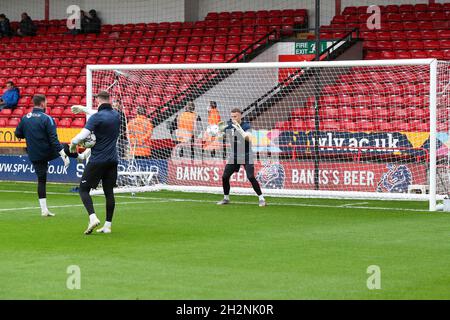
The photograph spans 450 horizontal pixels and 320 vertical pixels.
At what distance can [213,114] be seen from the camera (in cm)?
2391

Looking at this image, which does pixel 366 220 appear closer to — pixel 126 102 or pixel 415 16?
pixel 126 102

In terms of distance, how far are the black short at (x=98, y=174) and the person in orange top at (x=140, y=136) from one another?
8.93 metres

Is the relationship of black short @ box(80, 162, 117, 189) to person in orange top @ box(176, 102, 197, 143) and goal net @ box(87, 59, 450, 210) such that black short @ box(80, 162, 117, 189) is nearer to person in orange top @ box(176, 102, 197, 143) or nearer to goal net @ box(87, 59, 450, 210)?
goal net @ box(87, 59, 450, 210)

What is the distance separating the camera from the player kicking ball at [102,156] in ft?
45.9

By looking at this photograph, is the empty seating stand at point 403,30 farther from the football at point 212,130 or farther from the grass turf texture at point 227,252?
the grass turf texture at point 227,252

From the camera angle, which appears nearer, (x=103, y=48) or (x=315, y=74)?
(x=315, y=74)

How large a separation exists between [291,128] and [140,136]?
3.64 m

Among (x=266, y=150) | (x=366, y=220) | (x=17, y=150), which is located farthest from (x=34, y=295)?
(x=17, y=150)

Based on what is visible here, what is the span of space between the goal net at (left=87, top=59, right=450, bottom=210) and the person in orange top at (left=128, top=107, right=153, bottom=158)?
24mm

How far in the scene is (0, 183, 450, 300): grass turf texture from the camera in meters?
9.51

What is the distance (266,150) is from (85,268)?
12.5m

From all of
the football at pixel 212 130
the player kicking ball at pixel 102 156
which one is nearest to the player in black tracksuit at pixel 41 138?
the player kicking ball at pixel 102 156

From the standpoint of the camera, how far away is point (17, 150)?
90.1 feet

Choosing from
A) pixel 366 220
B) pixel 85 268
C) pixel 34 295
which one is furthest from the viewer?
pixel 366 220
